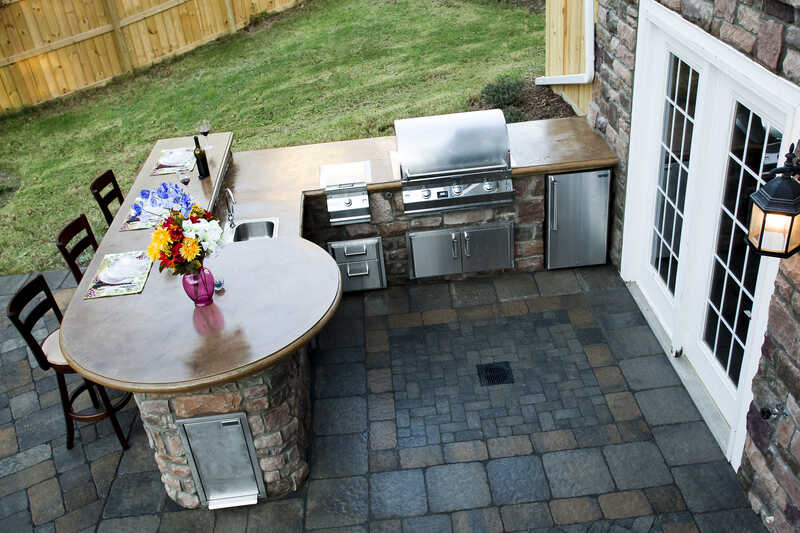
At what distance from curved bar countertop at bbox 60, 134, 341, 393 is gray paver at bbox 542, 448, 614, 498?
1.70 metres

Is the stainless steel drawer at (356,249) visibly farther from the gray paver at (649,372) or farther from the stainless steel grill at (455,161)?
the gray paver at (649,372)

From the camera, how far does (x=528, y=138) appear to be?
20.3 feet

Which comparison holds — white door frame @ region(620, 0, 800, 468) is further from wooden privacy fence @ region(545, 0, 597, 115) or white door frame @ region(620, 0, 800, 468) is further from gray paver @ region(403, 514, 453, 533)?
gray paver @ region(403, 514, 453, 533)

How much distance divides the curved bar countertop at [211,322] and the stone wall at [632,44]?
2506 mm

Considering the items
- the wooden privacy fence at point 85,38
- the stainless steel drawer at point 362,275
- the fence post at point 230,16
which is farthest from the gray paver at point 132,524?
the fence post at point 230,16

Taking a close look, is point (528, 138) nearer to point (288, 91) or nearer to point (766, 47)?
point (766, 47)

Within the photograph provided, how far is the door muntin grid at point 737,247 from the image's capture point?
3.83m

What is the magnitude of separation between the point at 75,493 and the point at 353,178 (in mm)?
3053

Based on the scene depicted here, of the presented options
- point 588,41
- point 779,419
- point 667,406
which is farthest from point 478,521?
point 588,41

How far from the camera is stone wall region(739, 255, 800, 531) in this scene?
348 centimetres

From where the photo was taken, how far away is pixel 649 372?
5047 mm

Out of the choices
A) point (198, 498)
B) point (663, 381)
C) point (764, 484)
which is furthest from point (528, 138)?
point (198, 498)

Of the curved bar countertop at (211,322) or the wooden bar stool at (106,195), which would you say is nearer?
the curved bar countertop at (211,322)

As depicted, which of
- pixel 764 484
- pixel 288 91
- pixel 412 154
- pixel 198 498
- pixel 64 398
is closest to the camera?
pixel 764 484
